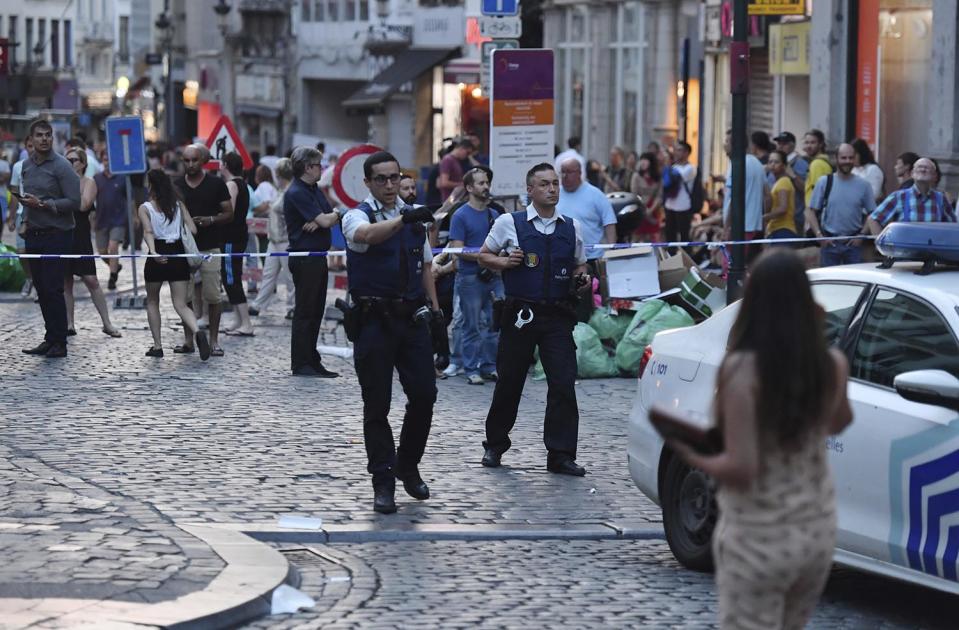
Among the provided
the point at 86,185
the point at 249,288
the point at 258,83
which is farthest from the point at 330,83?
the point at 86,185

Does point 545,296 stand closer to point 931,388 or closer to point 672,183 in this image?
point 931,388

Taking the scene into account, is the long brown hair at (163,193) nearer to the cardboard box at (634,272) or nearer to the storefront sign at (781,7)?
the cardboard box at (634,272)

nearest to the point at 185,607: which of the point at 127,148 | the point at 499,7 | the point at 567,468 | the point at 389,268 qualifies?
the point at 389,268

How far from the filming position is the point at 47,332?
1638cm

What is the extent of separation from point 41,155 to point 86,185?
1.72 metres

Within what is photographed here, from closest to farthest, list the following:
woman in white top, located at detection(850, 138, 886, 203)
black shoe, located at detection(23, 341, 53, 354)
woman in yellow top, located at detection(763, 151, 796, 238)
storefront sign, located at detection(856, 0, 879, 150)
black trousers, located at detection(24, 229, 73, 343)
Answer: black trousers, located at detection(24, 229, 73, 343), black shoe, located at detection(23, 341, 53, 354), woman in yellow top, located at detection(763, 151, 796, 238), woman in white top, located at detection(850, 138, 886, 203), storefront sign, located at detection(856, 0, 879, 150)

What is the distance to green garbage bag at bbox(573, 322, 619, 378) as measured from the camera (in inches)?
624

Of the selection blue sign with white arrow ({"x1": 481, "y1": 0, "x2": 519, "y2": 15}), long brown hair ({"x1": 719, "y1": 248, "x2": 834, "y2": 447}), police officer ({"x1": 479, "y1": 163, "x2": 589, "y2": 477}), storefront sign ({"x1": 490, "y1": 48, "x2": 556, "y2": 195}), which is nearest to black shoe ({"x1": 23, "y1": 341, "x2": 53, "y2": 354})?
storefront sign ({"x1": 490, "y1": 48, "x2": 556, "y2": 195})

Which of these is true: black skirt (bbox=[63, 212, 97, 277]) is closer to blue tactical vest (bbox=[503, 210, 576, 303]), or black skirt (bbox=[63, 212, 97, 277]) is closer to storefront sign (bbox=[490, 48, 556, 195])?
storefront sign (bbox=[490, 48, 556, 195])

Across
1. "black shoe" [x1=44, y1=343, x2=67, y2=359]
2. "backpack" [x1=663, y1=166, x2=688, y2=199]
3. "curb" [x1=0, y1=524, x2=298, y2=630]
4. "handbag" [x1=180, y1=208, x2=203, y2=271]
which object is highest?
"backpack" [x1=663, y1=166, x2=688, y2=199]

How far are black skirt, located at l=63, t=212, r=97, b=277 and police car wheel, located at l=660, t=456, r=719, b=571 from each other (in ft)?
29.6

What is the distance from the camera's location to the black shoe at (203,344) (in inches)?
641

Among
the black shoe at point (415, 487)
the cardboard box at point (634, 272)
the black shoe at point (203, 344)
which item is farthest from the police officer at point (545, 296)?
the black shoe at point (203, 344)

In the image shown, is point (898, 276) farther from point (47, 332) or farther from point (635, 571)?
point (47, 332)
